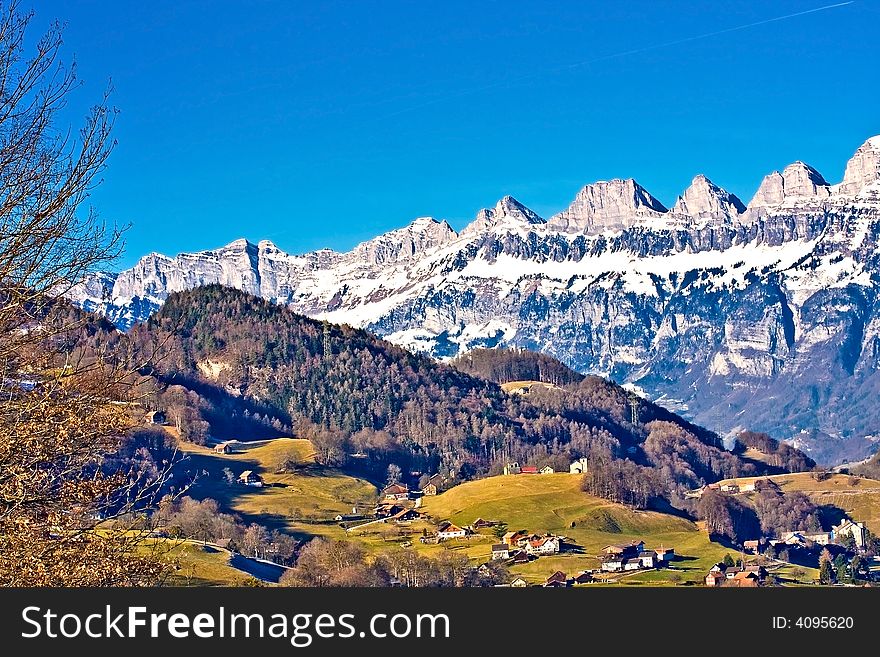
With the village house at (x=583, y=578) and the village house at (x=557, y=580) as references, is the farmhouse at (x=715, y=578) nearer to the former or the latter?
the village house at (x=583, y=578)

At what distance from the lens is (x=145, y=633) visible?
24.8m

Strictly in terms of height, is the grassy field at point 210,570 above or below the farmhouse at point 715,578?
above

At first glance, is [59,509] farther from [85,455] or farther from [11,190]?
[11,190]

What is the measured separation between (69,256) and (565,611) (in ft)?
61.7

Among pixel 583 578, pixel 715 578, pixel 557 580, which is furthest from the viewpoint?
pixel 715 578

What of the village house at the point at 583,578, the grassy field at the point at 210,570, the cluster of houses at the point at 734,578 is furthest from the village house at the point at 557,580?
the grassy field at the point at 210,570

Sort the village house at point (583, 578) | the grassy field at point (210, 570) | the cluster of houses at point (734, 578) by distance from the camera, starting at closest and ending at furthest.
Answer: the grassy field at point (210, 570) < the cluster of houses at point (734, 578) < the village house at point (583, 578)

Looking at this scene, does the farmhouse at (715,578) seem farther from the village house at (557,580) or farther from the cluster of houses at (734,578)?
the village house at (557,580)

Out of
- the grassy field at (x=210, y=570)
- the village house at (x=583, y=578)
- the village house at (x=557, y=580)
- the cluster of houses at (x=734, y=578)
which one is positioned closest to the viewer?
the grassy field at (x=210, y=570)

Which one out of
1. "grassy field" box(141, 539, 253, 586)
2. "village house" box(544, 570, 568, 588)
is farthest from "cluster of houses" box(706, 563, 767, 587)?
"grassy field" box(141, 539, 253, 586)

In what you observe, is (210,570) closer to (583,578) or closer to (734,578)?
(583,578)

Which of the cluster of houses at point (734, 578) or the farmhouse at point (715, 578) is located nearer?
the cluster of houses at point (734, 578)

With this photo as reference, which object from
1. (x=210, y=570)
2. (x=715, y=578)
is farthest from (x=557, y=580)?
(x=210, y=570)

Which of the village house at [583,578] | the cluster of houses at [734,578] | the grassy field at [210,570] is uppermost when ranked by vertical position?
the grassy field at [210,570]
